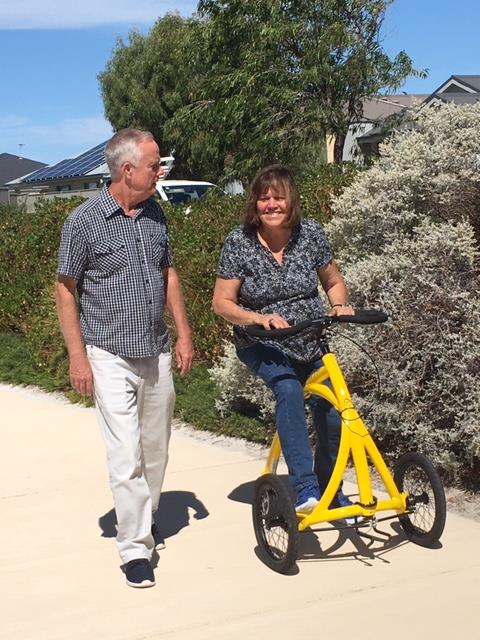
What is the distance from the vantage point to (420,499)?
14.9ft

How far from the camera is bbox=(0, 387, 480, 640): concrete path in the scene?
395 centimetres

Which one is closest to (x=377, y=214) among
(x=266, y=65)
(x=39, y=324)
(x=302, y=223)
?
(x=302, y=223)

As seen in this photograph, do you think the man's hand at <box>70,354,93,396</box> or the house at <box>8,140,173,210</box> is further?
the house at <box>8,140,173,210</box>

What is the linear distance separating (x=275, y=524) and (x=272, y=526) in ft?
0.08

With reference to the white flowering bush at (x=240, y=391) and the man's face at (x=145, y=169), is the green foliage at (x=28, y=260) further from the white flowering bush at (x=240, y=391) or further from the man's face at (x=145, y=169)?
the man's face at (x=145, y=169)

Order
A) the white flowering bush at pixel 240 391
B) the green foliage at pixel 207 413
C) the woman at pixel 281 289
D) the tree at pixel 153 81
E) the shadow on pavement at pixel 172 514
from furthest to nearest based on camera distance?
the tree at pixel 153 81, the green foliage at pixel 207 413, the white flowering bush at pixel 240 391, the shadow on pavement at pixel 172 514, the woman at pixel 281 289

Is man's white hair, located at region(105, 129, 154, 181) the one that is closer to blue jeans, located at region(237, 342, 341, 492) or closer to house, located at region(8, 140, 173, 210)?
blue jeans, located at region(237, 342, 341, 492)

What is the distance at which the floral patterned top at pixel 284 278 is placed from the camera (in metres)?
4.73

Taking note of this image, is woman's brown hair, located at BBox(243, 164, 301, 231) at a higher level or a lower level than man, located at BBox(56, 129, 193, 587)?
higher

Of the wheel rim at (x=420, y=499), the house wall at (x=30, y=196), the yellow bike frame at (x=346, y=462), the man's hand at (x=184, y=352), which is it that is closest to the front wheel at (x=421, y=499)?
the wheel rim at (x=420, y=499)

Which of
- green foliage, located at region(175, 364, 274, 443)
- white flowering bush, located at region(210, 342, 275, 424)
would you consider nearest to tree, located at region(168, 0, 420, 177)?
green foliage, located at region(175, 364, 274, 443)

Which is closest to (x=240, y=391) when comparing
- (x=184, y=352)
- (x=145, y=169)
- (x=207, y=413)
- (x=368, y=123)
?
(x=207, y=413)

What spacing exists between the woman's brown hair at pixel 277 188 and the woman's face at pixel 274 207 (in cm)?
1

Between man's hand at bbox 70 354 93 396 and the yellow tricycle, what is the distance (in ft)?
2.48
